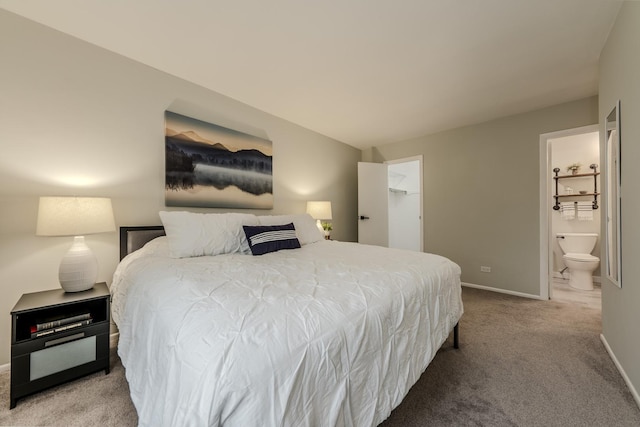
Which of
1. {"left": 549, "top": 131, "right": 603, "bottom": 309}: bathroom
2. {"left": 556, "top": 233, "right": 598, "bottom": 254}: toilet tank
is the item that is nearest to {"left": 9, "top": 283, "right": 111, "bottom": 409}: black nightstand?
{"left": 549, "top": 131, "right": 603, "bottom": 309}: bathroom

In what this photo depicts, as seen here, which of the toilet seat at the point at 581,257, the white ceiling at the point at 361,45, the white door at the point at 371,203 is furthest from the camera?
the white door at the point at 371,203

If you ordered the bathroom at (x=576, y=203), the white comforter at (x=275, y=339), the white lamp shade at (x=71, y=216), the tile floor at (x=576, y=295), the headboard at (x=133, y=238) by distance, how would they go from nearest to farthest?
the white comforter at (x=275, y=339) → the white lamp shade at (x=71, y=216) → the headboard at (x=133, y=238) → the tile floor at (x=576, y=295) → the bathroom at (x=576, y=203)

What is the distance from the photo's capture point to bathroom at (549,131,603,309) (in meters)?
3.56

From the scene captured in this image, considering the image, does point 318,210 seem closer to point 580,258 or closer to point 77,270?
point 77,270

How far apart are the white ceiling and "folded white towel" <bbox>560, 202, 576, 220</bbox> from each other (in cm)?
191

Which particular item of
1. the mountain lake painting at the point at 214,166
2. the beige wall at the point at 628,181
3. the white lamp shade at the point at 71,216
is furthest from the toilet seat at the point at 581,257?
the white lamp shade at the point at 71,216

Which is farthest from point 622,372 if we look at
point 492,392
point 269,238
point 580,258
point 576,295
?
point 269,238

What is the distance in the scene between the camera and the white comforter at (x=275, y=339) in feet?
2.17

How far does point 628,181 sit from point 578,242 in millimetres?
2952

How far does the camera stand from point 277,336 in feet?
2.47

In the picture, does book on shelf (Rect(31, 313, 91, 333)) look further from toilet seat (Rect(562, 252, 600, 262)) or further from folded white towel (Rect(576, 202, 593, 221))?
folded white towel (Rect(576, 202, 593, 221))

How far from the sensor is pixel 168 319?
2.97 feet

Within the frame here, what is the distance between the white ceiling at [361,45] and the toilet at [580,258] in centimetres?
210

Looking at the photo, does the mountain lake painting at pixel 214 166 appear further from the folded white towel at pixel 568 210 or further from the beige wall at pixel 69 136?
the folded white towel at pixel 568 210
